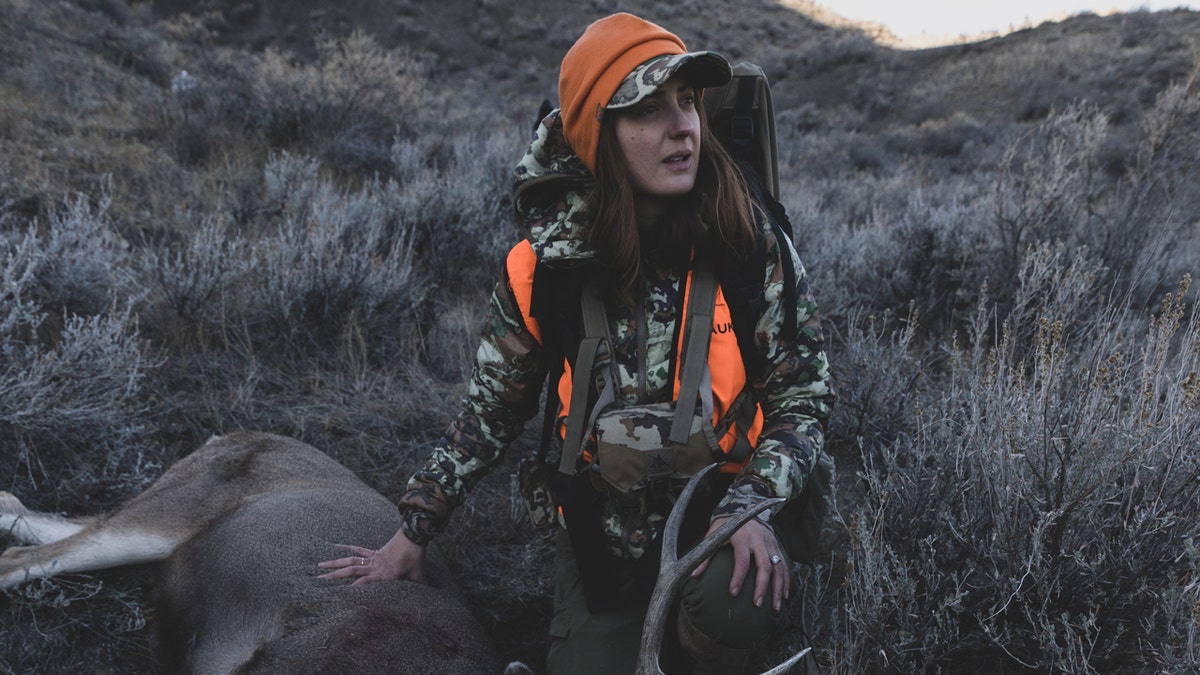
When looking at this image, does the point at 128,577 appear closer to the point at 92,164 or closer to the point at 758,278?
the point at 758,278

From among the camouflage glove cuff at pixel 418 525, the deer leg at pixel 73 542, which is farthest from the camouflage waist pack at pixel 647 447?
the deer leg at pixel 73 542

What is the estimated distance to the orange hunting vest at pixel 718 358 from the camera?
7.41 ft

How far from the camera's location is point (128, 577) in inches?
118

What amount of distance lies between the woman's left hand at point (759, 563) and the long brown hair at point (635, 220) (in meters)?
0.79

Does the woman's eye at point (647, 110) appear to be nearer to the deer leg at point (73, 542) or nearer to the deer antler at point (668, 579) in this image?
the deer antler at point (668, 579)

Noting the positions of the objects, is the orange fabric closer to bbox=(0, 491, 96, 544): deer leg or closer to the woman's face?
the woman's face

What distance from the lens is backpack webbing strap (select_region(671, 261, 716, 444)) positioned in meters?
2.15

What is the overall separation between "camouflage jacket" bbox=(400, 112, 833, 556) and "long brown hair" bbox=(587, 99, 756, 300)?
6 centimetres

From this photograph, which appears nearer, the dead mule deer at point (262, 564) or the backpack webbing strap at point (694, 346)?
the backpack webbing strap at point (694, 346)

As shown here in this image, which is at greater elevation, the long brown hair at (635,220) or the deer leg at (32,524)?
the long brown hair at (635,220)

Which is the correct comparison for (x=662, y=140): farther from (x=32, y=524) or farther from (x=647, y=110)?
(x=32, y=524)

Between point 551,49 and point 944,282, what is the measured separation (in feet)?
78.2

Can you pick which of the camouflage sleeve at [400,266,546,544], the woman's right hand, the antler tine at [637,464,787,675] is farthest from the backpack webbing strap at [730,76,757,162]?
the woman's right hand

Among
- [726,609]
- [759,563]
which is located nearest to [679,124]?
[759,563]
